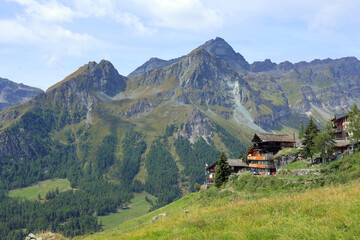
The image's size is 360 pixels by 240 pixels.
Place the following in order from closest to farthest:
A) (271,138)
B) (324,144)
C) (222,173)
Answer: (324,144), (222,173), (271,138)

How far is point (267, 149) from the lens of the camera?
68.5 metres

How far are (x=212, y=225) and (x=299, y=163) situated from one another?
47127 mm

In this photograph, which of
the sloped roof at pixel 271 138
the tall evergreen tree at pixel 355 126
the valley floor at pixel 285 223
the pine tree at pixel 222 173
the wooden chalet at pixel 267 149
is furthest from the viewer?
the sloped roof at pixel 271 138

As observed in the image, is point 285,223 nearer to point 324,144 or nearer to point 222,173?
point 324,144

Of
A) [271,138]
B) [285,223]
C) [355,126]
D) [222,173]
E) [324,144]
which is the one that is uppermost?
[285,223]

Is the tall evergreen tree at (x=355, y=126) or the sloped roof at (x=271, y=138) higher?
the tall evergreen tree at (x=355, y=126)

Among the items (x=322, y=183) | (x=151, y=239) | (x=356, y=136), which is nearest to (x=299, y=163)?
(x=356, y=136)

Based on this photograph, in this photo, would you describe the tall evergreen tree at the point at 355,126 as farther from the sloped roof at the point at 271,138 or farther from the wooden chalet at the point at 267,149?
the wooden chalet at the point at 267,149

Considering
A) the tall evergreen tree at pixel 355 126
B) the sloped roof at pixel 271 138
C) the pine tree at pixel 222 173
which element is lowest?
the pine tree at pixel 222 173

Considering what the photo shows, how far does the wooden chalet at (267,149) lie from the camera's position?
66.9 m

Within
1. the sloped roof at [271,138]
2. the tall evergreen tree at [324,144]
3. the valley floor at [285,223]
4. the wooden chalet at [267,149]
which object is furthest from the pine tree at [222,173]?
the valley floor at [285,223]

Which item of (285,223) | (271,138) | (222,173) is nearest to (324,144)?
(271,138)

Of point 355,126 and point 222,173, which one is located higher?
point 355,126

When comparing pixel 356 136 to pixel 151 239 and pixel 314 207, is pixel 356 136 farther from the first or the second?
pixel 151 239
